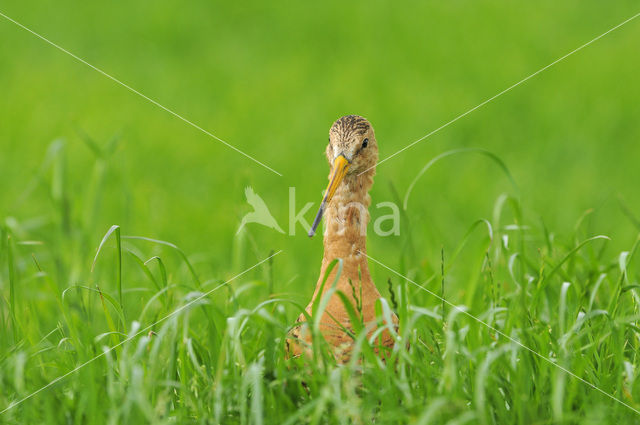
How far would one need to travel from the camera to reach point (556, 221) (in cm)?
723

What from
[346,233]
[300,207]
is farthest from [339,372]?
[300,207]

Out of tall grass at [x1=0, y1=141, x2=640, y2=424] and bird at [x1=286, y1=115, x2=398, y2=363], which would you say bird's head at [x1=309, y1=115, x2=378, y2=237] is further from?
tall grass at [x1=0, y1=141, x2=640, y2=424]

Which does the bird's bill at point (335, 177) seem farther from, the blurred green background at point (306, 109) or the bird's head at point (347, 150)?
the blurred green background at point (306, 109)

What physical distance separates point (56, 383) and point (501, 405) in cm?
164

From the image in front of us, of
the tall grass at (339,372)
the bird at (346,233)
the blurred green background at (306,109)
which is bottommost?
the tall grass at (339,372)

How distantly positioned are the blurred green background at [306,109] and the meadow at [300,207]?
0.04m

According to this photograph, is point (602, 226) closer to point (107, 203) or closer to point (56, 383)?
point (107, 203)

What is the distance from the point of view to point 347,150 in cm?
333

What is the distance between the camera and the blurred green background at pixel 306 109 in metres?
7.38

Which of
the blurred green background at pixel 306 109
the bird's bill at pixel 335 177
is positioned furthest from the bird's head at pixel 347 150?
the blurred green background at pixel 306 109

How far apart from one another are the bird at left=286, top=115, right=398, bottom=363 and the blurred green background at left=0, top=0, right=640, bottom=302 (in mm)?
2097

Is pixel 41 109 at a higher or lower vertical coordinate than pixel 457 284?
higher

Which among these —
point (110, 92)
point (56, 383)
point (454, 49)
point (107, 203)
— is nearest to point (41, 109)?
point (110, 92)

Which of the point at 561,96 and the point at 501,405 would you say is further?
the point at 561,96
